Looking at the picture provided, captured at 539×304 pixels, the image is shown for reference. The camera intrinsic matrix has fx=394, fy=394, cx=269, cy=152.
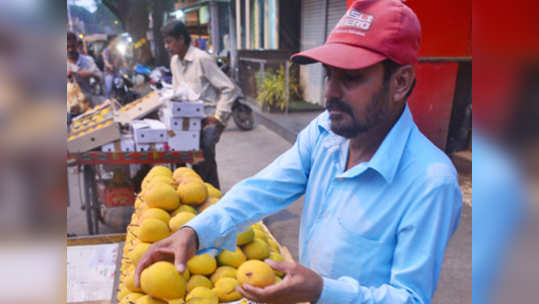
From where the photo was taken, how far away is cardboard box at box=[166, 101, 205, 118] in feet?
12.7

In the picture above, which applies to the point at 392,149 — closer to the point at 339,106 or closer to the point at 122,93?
the point at 339,106

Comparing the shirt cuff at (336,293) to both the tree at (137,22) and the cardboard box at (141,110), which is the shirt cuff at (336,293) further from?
the tree at (137,22)

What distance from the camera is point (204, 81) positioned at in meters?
4.61

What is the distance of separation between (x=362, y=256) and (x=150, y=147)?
3.04 metres

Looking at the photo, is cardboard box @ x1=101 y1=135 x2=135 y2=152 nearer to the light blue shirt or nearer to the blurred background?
the light blue shirt

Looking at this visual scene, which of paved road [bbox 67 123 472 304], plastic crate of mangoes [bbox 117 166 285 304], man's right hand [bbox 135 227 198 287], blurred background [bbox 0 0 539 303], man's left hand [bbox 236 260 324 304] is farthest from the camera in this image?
paved road [bbox 67 123 472 304]

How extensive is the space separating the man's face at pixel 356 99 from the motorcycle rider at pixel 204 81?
3.19 meters

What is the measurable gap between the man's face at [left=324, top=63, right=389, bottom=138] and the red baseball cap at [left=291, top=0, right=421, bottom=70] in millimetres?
58

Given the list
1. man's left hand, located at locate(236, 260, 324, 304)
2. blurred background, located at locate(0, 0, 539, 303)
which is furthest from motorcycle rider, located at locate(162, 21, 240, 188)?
blurred background, located at locate(0, 0, 539, 303)

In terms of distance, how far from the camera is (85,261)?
9.59 ft

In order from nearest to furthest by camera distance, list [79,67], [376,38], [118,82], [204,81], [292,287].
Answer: [292,287], [376,38], [204,81], [79,67], [118,82]

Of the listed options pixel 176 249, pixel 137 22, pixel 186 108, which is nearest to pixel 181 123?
pixel 186 108

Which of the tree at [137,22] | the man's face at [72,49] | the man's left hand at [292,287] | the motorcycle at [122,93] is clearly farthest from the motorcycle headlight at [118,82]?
the man's left hand at [292,287]

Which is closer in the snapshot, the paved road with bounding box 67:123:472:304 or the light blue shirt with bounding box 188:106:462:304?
the light blue shirt with bounding box 188:106:462:304
